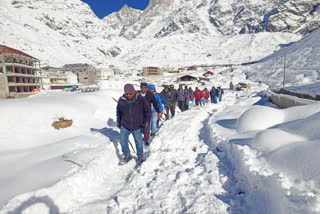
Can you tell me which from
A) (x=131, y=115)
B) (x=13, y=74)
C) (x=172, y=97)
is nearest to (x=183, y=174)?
(x=131, y=115)

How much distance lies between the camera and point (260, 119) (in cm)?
454

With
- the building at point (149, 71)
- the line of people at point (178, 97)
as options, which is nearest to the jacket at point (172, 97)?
the line of people at point (178, 97)

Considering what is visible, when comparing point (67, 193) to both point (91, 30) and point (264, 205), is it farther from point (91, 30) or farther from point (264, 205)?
point (91, 30)

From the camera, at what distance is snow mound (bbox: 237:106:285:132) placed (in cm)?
437

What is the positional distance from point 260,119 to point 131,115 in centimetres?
333

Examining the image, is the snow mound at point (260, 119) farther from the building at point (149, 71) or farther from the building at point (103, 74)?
the building at point (103, 74)

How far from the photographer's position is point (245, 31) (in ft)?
536

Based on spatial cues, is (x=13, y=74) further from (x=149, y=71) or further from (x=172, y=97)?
(x=149, y=71)

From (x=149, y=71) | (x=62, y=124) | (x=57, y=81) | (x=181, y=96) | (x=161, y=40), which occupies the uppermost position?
(x=161, y=40)

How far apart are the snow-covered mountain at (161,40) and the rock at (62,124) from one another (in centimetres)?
10429

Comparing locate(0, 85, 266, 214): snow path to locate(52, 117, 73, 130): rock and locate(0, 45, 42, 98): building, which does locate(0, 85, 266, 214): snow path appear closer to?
locate(52, 117, 73, 130): rock

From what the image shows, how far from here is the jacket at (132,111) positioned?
398cm

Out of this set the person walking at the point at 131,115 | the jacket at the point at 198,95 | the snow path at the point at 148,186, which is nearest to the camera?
the snow path at the point at 148,186

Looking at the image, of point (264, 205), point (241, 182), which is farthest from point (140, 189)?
point (264, 205)
